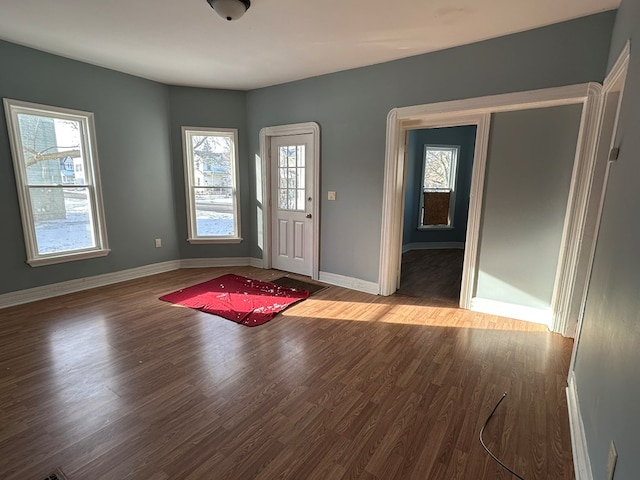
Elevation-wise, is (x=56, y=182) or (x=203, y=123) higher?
(x=203, y=123)

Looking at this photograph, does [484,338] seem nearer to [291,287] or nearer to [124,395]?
[291,287]

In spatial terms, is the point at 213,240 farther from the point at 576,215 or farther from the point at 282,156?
the point at 576,215

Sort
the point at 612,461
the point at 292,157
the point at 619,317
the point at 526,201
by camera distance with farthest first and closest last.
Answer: the point at 292,157, the point at 526,201, the point at 619,317, the point at 612,461

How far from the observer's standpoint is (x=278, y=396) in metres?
2.04

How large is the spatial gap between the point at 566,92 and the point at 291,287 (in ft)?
11.4

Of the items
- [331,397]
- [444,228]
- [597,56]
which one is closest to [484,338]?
[331,397]

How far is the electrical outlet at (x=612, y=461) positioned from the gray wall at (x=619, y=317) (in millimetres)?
37

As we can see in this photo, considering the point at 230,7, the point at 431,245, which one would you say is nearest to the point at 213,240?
the point at 230,7

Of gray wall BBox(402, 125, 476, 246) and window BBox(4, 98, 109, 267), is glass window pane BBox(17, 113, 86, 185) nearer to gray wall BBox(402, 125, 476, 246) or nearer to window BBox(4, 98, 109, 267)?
window BBox(4, 98, 109, 267)

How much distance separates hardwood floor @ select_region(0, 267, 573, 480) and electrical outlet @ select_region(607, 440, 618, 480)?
17.0 inches

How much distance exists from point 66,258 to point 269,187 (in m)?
2.74

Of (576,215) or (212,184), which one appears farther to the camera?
(212,184)

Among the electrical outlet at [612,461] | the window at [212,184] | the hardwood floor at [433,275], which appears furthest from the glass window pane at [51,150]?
the electrical outlet at [612,461]

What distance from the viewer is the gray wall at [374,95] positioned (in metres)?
2.61
